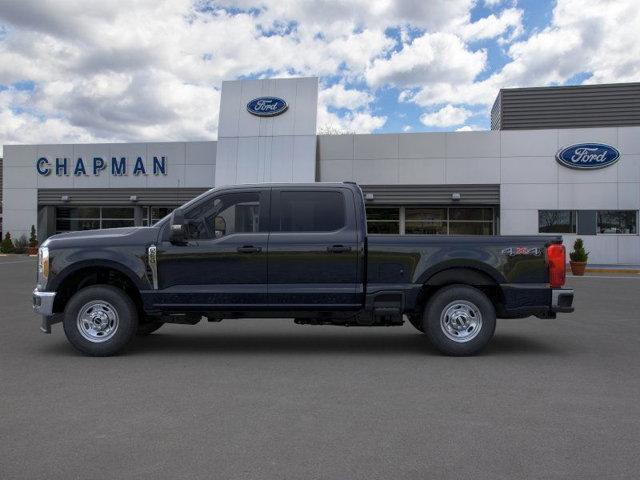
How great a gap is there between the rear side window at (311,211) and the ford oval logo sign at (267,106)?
68.4 ft

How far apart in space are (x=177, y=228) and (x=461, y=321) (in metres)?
3.55

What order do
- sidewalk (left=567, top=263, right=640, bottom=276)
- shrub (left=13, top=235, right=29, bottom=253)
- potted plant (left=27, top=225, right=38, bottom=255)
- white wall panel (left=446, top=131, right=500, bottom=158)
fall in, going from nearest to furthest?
sidewalk (left=567, top=263, right=640, bottom=276) → white wall panel (left=446, top=131, right=500, bottom=158) → potted plant (left=27, top=225, right=38, bottom=255) → shrub (left=13, top=235, right=29, bottom=253)

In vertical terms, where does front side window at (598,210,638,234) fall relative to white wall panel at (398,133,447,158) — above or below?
below

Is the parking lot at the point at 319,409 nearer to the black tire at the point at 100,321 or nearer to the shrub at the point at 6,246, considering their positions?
the black tire at the point at 100,321

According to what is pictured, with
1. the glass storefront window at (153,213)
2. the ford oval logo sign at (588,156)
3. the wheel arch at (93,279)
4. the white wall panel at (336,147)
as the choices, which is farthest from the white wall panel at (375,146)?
the wheel arch at (93,279)

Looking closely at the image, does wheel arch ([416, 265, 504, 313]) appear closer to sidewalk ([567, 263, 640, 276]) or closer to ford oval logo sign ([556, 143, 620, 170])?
sidewalk ([567, 263, 640, 276])

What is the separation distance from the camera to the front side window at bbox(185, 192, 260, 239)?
7289 millimetres

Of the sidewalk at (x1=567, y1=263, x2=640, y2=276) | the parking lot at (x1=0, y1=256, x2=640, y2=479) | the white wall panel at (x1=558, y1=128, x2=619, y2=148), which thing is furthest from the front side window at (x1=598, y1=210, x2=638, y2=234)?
the parking lot at (x1=0, y1=256, x2=640, y2=479)

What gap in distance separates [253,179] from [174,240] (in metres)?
20.3

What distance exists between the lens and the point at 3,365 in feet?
21.8

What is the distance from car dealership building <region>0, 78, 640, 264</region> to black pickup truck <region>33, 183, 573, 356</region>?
19668mm

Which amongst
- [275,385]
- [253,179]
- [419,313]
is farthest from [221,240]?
[253,179]

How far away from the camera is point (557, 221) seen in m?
26.6

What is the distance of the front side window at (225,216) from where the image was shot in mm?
7289
